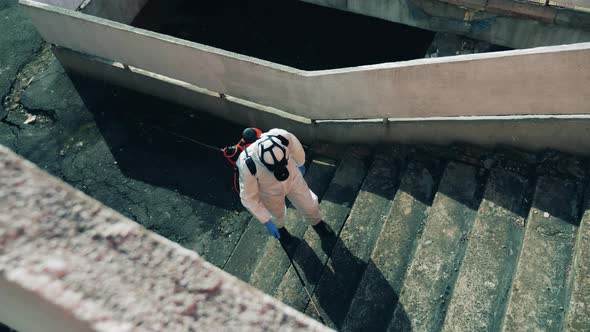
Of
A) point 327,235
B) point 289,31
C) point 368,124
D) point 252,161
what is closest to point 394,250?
point 327,235

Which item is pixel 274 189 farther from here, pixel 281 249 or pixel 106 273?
pixel 106 273

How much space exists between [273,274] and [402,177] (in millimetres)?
1849

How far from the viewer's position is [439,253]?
5031 mm

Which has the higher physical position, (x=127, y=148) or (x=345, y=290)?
(x=345, y=290)

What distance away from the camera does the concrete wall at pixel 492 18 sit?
6.07 meters

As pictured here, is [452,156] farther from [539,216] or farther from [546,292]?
[546,292]

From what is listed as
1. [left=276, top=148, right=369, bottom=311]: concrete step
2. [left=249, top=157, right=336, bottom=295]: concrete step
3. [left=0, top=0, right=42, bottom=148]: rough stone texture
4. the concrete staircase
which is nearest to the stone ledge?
the concrete staircase

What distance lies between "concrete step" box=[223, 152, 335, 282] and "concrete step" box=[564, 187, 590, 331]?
282 centimetres

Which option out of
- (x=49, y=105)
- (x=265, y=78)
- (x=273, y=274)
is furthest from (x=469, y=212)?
(x=49, y=105)

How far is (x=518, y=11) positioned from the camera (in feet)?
20.5

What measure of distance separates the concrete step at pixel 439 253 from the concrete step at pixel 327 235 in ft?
3.20

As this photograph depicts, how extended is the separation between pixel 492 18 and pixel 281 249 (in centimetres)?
411

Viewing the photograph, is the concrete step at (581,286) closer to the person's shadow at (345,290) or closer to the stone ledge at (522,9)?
the person's shadow at (345,290)

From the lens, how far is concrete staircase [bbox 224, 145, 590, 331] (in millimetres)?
4543
